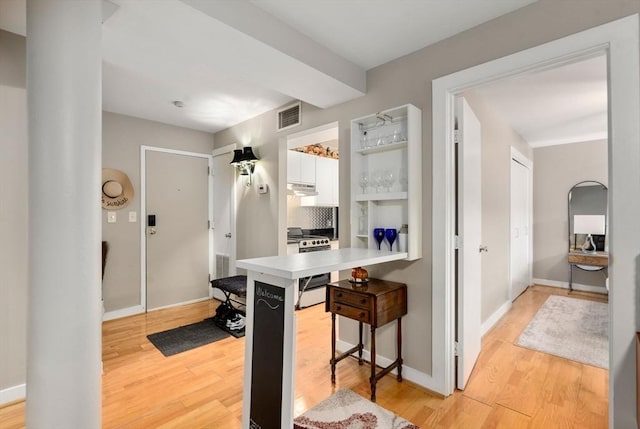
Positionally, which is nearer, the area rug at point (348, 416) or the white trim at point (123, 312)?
the area rug at point (348, 416)

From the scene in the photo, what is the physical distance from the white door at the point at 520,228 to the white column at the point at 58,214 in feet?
15.3

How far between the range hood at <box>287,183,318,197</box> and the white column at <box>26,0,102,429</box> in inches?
122

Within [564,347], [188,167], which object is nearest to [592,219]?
[564,347]

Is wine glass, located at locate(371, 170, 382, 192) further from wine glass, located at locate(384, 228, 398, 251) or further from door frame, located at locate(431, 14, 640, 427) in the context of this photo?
door frame, located at locate(431, 14, 640, 427)

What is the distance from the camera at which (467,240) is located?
2.34 metres

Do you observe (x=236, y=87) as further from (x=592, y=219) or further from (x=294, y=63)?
(x=592, y=219)

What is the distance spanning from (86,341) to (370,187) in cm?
200

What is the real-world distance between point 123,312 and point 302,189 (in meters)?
2.71

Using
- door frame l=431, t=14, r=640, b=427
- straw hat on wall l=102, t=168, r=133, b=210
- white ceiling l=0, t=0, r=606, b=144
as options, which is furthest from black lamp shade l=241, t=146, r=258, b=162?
door frame l=431, t=14, r=640, b=427

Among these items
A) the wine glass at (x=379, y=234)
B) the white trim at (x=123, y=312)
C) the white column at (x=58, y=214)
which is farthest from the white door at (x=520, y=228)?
the white trim at (x=123, y=312)

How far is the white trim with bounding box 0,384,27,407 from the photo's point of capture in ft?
6.95

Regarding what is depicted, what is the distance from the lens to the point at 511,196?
14.2ft

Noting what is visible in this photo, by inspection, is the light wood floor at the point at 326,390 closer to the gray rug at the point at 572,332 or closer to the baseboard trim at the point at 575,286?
the gray rug at the point at 572,332

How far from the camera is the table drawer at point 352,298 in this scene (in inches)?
85.4
